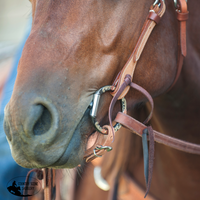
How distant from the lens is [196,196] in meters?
1.33

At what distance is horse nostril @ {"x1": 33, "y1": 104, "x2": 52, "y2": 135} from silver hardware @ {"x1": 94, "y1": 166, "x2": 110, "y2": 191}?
86cm

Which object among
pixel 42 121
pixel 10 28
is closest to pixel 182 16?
pixel 42 121

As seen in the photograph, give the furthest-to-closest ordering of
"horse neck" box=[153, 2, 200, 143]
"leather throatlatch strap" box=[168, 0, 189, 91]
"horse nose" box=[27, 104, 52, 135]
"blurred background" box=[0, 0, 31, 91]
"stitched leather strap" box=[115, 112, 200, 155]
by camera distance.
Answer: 1. "blurred background" box=[0, 0, 31, 91]
2. "horse neck" box=[153, 2, 200, 143]
3. "leather throatlatch strap" box=[168, 0, 189, 91]
4. "stitched leather strap" box=[115, 112, 200, 155]
5. "horse nose" box=[27, 104, 52, 135]

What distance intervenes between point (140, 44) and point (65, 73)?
0.34 m

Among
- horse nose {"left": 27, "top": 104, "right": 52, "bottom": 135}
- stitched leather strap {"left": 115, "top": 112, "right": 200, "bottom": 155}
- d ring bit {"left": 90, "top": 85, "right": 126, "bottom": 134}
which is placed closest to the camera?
horse nose {"left": 27, "top": 104, "right": 52, "bottom": 135}

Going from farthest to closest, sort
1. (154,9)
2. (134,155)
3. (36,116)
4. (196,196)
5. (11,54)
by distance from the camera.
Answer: (11,54) → (134,155) → (196,196) → (154,9) → (36,116)

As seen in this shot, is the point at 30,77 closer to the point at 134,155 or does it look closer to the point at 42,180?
the point at 42,180

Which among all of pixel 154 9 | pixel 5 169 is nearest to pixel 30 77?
pixel 154 9

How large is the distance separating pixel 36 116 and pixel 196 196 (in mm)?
1072

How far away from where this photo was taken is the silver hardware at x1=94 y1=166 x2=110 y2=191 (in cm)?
149

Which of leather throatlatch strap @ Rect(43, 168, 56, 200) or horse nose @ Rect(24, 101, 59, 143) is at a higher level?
horse nose @ Rect(24, 101, 59, 143)

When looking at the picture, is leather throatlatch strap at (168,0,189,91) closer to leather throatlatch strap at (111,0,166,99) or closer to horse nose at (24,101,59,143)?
leather throatlatch strap at (111,0,166,99)

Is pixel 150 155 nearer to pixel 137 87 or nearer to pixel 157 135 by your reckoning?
pixel 157 135

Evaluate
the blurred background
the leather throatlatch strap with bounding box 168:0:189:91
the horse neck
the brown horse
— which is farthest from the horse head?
the blurred background
